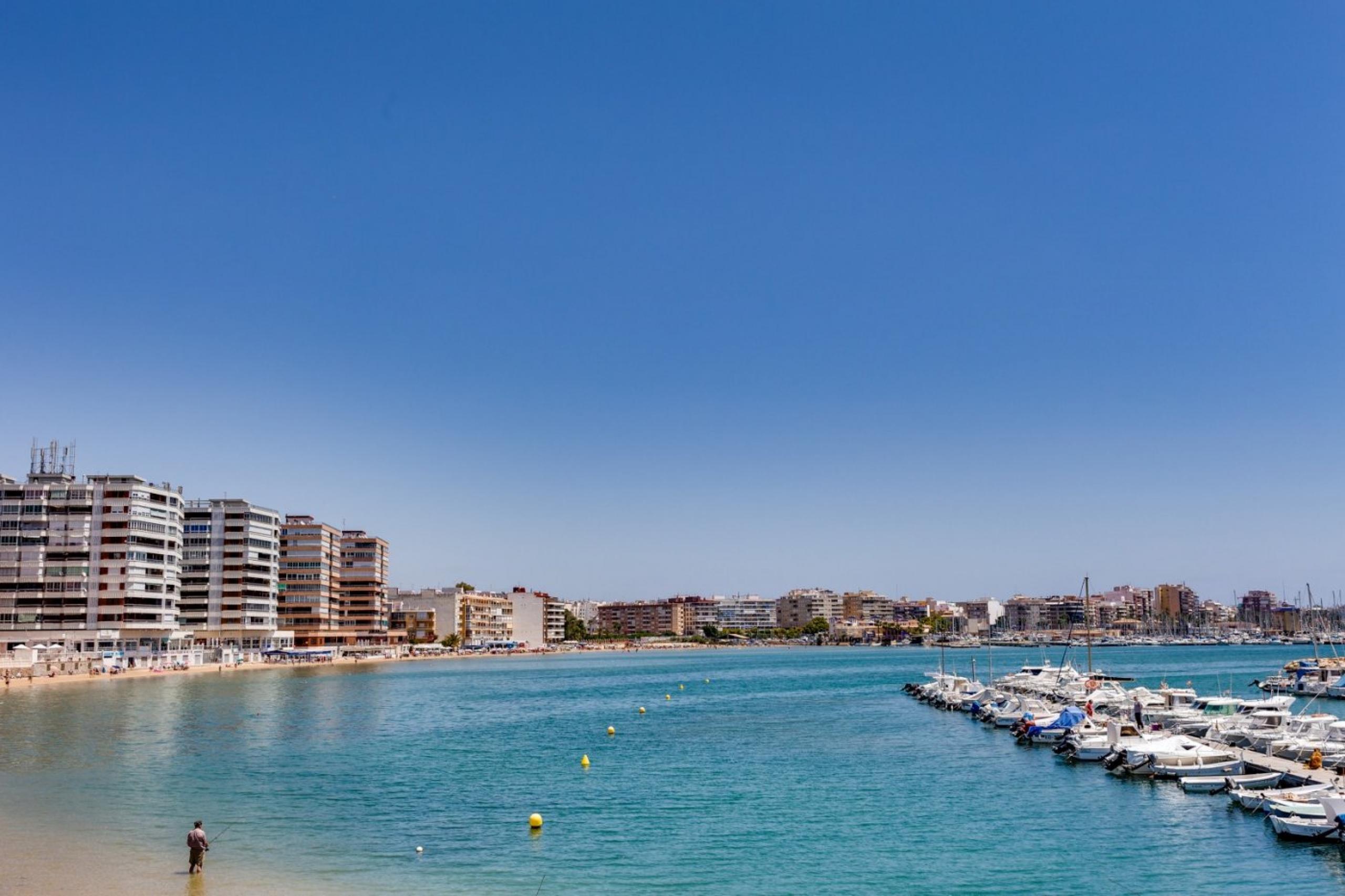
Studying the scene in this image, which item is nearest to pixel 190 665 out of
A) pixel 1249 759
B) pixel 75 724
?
pixel 75 724

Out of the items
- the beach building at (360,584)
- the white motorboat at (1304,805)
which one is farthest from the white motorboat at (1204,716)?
the beach building at (360,584)

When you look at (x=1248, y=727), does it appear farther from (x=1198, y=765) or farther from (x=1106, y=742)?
(x=1198, y=765)

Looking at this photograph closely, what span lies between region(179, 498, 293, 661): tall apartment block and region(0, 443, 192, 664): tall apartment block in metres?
16.8

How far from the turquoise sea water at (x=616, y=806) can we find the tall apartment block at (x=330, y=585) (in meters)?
96.7

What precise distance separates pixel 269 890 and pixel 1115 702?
56.5 m

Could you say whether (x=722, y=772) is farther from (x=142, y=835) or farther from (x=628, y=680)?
(x=628, y=680)

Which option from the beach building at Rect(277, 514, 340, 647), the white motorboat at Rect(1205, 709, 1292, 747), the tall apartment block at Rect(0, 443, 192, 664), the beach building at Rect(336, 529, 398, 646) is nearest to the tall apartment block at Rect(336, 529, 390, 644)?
the beach building at Rect(336, 529, 398, 646)

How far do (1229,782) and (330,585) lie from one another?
164 meters

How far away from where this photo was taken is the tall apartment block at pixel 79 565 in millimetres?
Answer: 125938

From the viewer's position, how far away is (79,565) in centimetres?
12838

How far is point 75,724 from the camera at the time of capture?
64750mm

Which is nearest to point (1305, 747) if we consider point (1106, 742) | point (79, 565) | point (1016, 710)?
point (1106, 742)

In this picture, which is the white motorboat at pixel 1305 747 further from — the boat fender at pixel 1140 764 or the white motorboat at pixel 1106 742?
the boat fender at pixel 1140 764

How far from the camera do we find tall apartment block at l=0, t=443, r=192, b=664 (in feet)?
413
